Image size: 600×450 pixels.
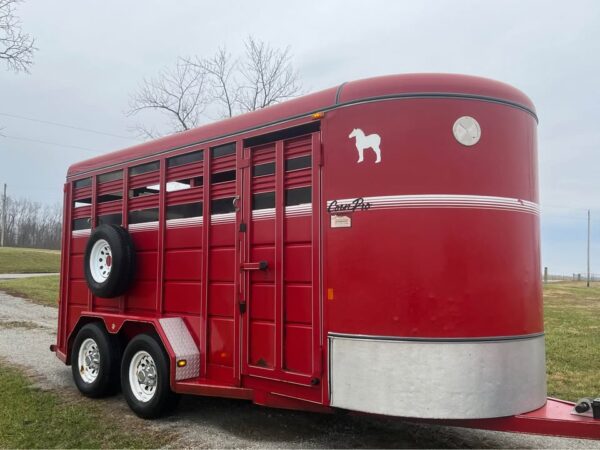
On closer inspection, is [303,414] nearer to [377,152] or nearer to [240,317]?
[240,317]

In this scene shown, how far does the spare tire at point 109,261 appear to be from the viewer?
243 inches

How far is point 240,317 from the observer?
5.11m

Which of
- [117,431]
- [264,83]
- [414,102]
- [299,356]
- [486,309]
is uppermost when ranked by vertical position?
[264,83]

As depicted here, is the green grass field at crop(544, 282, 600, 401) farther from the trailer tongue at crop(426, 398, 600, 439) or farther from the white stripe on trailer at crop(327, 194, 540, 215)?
the white stripe on trailer at crop(327, 194, 540, 215)

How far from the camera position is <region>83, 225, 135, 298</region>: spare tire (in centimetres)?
618

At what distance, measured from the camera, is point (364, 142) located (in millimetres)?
4375

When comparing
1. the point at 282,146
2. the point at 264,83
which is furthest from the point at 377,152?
the point at 264,83

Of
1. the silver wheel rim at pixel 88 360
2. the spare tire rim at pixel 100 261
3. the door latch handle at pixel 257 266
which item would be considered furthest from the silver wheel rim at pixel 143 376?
the door latch handle at pixel 257 266

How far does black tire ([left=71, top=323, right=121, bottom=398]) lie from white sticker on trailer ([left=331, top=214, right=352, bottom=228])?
337 cm

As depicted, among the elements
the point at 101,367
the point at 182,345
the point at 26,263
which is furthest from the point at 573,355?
the point at 26,263

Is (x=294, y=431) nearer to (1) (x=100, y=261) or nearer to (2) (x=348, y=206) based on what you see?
(2) (x=348, y=206)

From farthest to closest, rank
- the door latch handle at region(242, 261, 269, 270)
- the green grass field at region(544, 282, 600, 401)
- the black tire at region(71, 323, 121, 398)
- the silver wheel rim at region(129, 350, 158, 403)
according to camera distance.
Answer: the green grass field at region(544, 282, 600, 401) < the black tire at region(71, 323, 121, 398) < the silver wheel rim at region(129, 350, 158, 403) < the door latch handle at region(242, 261, 269, 270)

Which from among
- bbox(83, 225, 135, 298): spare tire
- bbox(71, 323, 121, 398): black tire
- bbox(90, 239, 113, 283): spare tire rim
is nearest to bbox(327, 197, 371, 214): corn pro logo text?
bbox(83, 225, 135, 298): spare tire

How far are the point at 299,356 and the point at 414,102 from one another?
2.27 metres
